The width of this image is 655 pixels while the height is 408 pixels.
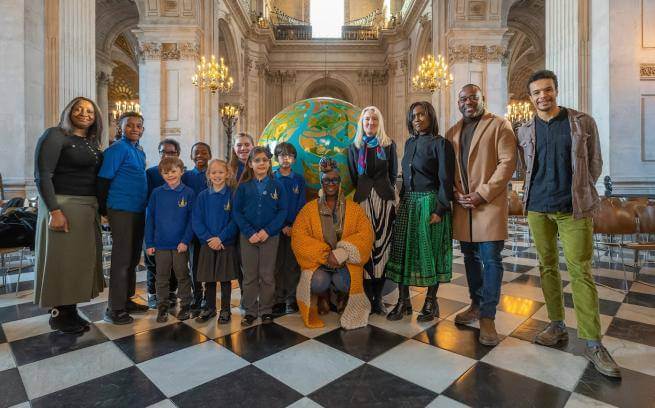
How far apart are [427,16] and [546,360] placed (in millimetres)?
15419

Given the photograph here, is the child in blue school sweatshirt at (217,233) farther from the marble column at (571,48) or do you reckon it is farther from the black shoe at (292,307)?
the marble column at (571,48)

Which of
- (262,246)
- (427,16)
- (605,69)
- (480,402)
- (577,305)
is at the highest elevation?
(427,16)

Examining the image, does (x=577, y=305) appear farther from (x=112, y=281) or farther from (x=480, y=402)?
(x=112, y=281)

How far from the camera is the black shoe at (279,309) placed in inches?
121

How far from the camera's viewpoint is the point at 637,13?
6188 mm

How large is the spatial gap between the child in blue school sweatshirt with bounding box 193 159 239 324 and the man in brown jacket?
237cm

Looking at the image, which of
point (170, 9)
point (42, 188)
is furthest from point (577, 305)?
point (170, 9)

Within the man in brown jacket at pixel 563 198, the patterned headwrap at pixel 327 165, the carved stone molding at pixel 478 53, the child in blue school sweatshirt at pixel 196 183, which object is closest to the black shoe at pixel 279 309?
the child in blue school sweatshirt at pixel 196 183

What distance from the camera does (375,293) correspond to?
3133 mm

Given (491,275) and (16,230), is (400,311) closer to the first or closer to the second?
(491,275)

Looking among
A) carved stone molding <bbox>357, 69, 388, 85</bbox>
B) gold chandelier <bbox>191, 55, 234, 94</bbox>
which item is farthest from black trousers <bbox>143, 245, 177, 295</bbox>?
carved stone molding <bbox>357, 69, 388, 85</bbox>

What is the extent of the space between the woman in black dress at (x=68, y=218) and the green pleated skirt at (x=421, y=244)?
2.55m

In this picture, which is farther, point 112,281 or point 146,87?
point 146,87

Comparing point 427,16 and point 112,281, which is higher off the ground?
point 427,16
